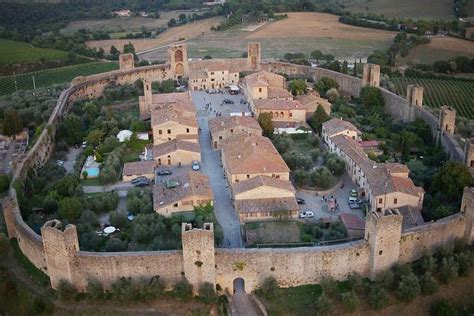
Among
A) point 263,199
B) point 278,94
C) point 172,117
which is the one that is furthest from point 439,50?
point 263,199

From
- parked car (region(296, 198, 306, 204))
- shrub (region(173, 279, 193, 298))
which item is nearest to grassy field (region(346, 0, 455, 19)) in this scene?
parked car (region(296, 198, 306, 204))

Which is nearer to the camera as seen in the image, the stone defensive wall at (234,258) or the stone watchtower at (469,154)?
the stone defensive wall at (234,258)

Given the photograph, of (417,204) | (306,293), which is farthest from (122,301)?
(417,204)

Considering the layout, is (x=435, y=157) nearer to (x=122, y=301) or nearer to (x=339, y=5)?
(x=122, y=301)

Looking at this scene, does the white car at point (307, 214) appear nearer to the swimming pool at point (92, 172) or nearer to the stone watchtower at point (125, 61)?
the swimming pool at point (92, 172)

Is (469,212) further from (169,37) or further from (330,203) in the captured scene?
(169,37)

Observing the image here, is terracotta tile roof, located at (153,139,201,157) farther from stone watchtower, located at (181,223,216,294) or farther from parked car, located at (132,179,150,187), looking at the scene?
stone watchtower, located at (181,223,216,294)

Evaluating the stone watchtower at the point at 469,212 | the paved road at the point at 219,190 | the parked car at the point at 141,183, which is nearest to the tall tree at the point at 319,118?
the paved road at the point at 219,190
